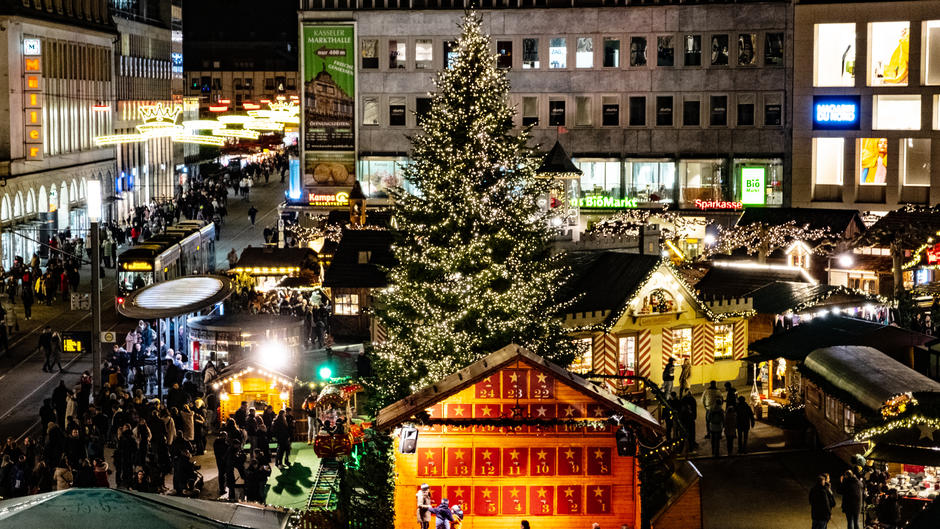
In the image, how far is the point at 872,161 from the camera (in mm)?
68125

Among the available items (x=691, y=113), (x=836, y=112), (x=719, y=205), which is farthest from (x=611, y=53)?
(x=836, y=112)

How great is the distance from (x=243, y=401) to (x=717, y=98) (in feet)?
137

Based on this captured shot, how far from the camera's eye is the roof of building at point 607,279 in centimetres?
3556

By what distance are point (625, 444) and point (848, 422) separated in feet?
33.4

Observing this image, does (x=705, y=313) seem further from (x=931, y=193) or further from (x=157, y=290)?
(x=931, y=193)

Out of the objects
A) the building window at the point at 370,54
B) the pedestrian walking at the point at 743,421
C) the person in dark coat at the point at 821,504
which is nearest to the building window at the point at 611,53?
the building window at the point at 370,54

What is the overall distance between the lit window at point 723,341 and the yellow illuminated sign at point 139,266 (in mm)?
16391

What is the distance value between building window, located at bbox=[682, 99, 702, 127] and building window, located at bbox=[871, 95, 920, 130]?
7.76 meters

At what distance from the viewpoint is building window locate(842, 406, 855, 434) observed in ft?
90.1

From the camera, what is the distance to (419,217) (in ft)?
85.2

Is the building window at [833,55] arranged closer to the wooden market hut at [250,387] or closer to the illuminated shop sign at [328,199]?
the illuminated shop sign at [328,199]

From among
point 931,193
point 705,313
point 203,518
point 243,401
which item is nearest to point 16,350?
point 243,401

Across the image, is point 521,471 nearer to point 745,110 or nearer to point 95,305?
point 95,305

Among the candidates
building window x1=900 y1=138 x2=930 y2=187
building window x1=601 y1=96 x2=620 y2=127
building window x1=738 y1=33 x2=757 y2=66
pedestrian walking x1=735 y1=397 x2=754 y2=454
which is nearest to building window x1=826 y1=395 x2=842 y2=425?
pedestrian walking x1=735 y1=397 x2=754 y2=454
